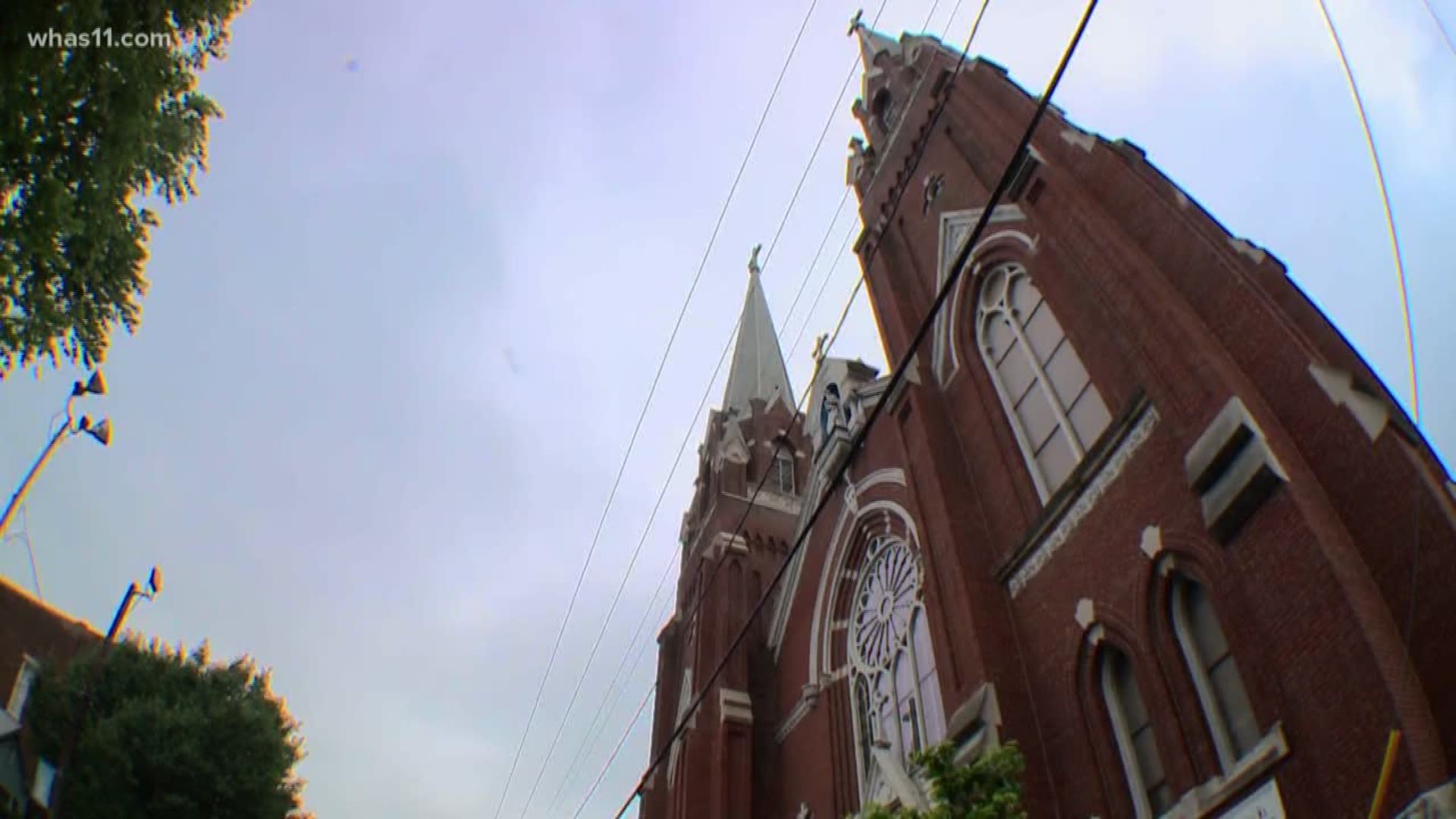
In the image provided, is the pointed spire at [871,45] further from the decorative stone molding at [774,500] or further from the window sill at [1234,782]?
the window sill at [1234,782]

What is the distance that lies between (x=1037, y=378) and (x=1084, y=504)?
2.71m

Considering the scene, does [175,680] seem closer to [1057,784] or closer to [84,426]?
[84,426]

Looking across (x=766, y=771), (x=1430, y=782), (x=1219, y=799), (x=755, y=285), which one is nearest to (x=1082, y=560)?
(x=1219, y=799)

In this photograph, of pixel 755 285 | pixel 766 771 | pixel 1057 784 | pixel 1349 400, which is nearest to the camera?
pixel 1349 400

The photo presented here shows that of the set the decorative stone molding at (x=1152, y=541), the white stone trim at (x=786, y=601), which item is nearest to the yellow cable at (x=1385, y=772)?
the decorative stone molding at (x=1152, y=541)

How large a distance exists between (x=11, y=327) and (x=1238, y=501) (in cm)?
1186

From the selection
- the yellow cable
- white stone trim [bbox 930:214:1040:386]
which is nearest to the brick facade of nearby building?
white stone trim [bbox 930:214:1040:386]

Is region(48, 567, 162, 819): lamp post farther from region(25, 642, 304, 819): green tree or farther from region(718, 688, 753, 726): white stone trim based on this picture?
region(718, 688, 753, 726): white stone trim

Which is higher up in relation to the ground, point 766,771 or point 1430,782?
point 766,771

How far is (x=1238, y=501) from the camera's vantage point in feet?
28.5

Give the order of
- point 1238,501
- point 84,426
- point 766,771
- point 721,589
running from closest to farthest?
point 1238,501 < point 84,426 < point 766,771 < point 721,589

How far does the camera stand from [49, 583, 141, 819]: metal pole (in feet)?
58.9

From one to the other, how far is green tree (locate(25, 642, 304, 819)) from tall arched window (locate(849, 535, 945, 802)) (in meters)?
15.9

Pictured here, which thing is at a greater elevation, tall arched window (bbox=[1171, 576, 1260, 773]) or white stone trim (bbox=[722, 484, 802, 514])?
white stone trim (bbox=[722, 484, 802, 514])
